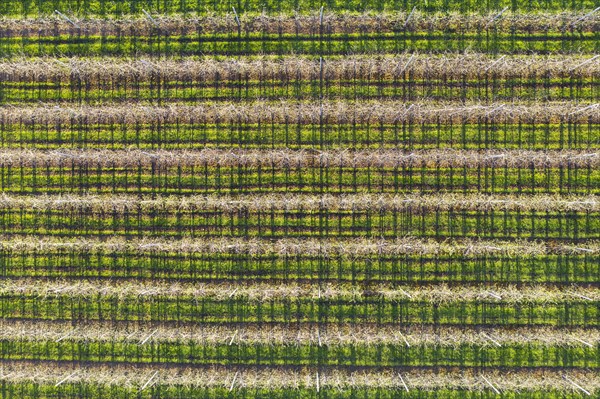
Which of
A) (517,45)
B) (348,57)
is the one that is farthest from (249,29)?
(517,45)

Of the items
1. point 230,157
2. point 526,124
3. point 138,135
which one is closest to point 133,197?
point 138,135

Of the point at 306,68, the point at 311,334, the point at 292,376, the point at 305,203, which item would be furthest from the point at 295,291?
the point at 306,68

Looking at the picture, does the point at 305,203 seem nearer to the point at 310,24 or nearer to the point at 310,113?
the point at 310,113

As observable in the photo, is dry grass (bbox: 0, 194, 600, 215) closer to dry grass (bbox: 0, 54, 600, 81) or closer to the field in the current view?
the field

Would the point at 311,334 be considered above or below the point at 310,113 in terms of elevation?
below

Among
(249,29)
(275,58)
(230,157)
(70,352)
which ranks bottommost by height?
(70,352)

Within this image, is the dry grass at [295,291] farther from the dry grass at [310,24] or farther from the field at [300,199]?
the dry grass at [310,24]

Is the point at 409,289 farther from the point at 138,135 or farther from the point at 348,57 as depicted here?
the point at 138,135

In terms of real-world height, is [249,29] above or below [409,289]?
above

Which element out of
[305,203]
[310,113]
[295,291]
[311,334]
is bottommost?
[311,334]
